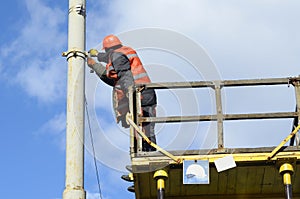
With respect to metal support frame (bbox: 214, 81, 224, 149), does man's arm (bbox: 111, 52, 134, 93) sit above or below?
above

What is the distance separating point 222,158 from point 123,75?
217 cm

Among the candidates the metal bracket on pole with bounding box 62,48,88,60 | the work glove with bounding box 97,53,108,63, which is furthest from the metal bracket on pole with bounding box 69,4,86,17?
the work glove with bounding box 97,53,108,63

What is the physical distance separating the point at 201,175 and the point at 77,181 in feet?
6.35

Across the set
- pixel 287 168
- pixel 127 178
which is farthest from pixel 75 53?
pixel 287 168

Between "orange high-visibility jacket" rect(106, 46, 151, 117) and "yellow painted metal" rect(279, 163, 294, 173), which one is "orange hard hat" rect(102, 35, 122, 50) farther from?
"yellow painted metal" rect(279, 163, 294, 173)

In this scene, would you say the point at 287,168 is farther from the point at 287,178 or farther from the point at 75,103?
the point at 75,103

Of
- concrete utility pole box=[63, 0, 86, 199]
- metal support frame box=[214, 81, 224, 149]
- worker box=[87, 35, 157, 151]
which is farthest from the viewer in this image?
worker box=[87, 35, 157, 151]

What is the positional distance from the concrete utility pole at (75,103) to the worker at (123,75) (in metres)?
1.51

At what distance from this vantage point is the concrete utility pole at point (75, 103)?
715cm

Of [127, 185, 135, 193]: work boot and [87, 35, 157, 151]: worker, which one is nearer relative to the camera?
[87, 35, 157, 151]: worker

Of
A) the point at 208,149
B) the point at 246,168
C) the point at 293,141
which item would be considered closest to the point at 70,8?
the point at 208,149

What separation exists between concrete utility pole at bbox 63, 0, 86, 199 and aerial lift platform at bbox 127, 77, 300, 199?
118cm

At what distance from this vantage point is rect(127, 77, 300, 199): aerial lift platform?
8367 mm

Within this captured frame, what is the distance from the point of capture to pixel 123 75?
31.4 ft
